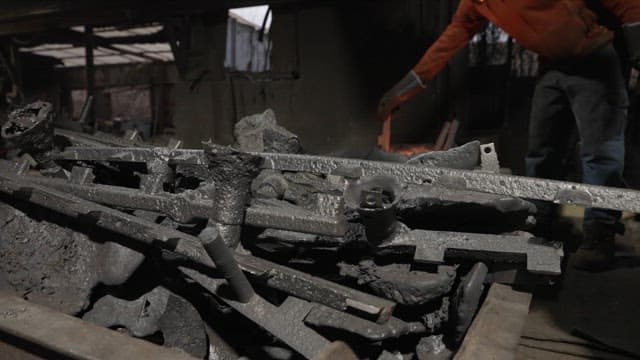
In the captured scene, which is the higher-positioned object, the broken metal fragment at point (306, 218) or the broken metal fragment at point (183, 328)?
the broken metal fragment at point (306, 218)

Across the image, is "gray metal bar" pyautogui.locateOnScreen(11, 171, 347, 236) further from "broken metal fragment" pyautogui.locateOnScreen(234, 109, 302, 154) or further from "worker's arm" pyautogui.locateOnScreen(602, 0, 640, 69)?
"worker's arm" pyautogui.locateOnScreen(602, 0, 640, 69)

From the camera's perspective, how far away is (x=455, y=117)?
14.2ft

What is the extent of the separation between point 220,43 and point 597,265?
14.2ft

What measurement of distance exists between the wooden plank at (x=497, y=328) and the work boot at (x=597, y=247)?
149 centimetres

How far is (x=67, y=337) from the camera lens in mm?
1187

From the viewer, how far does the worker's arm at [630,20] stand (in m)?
1.96

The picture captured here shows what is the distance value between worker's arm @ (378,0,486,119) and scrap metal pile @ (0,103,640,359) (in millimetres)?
1073

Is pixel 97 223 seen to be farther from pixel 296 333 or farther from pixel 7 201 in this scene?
pixel 296 333

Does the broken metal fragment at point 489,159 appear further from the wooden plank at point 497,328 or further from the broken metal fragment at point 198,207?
the broken metal fragment at point 198,207

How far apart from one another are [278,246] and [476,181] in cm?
67

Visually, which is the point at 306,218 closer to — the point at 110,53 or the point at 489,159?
the point at 489,159

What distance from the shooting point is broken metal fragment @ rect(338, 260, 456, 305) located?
1190 millimetres

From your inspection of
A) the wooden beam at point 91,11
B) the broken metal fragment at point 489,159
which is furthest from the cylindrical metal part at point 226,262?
the wooden beam at point 91,11

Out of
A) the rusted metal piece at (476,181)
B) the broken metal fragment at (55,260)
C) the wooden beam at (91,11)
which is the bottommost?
the broken metal fragment at (55,260)
